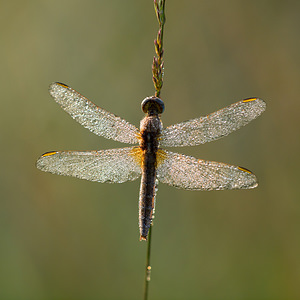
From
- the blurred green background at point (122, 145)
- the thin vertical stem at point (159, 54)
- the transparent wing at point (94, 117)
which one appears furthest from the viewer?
the blurred green background at point (122, 145)

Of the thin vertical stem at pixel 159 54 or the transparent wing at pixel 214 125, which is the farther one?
the transparent wing at pixel 214 125

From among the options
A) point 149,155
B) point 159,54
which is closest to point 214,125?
point 149,155

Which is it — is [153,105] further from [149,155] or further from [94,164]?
[94,164]

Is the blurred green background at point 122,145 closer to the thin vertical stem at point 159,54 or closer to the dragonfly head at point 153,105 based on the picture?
the dragonfly head at point 153,105

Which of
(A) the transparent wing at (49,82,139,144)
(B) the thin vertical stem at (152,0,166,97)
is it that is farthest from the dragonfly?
(B) the thin vertical stem at (152,0,166,97)

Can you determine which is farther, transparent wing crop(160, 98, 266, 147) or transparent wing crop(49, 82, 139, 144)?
transparent wing crop(49, 82, 139, 144)

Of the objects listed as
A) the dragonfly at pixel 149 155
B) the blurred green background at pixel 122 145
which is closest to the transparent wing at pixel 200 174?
the dragonfly at pixel 149 155

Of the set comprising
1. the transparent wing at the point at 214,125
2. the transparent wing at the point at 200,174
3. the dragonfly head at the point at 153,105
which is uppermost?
the dragonfly head at the point at 153,105

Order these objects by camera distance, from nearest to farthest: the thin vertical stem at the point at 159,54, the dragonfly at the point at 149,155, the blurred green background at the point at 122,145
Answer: the thin vertical stem at the point at 159,54 < the dragonfly at the point at 149,155 < the blurred green background at the point at 122,145

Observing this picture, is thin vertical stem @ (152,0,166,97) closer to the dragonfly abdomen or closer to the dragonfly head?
the dragonfly head
